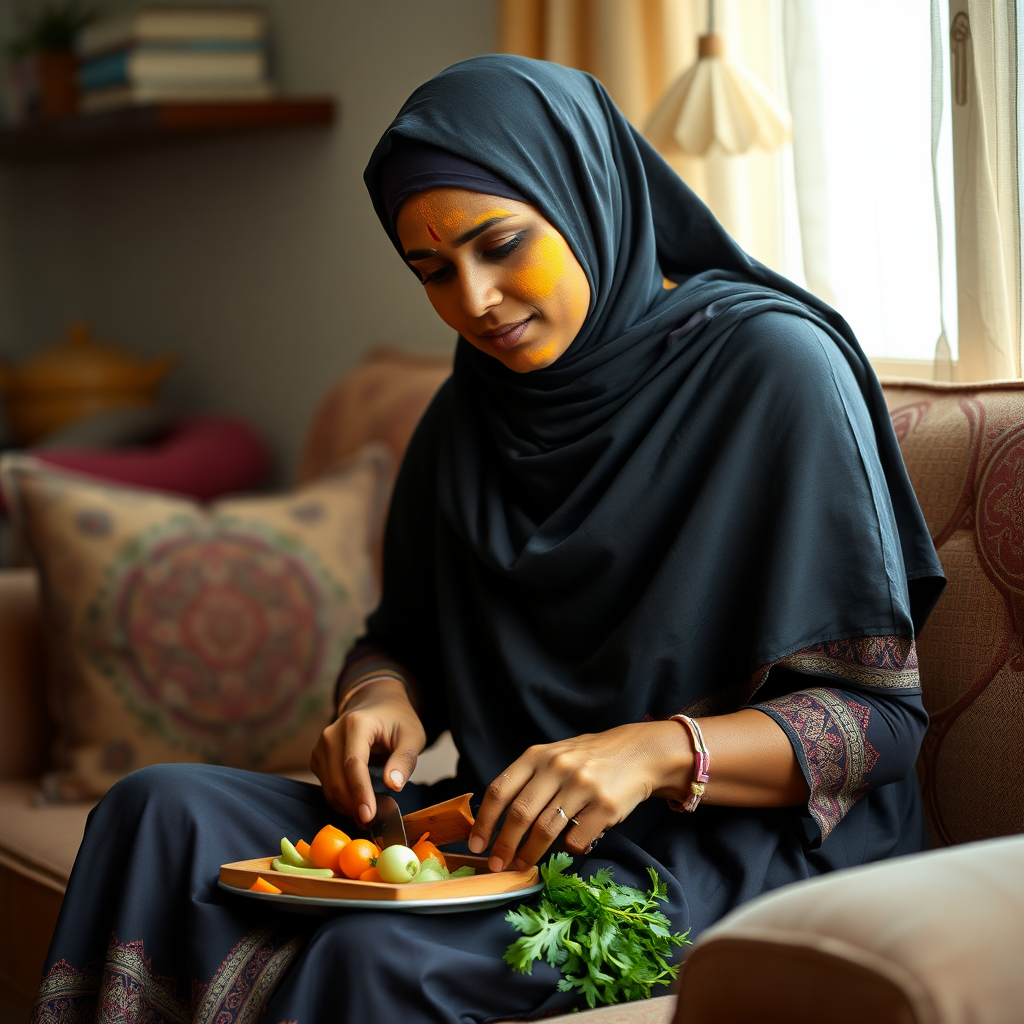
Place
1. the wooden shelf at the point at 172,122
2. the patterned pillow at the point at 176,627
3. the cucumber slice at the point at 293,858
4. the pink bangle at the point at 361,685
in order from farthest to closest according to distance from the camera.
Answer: the wooden shelf at the point at 172,122
the patterned pillow at the point at 176,627
the pink bangle at the point at 361,685
the cucumber slice at the point at 293,858

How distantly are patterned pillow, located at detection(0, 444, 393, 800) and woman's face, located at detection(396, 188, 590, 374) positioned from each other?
0.84 m

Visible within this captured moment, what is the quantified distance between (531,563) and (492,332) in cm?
25

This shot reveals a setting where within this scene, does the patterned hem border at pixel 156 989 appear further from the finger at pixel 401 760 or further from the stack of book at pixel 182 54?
the stack of book at pixel 182 54

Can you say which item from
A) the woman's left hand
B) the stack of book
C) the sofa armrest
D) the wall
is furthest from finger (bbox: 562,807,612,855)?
the stack of book

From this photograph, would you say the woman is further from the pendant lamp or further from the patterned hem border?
the pendant lamp

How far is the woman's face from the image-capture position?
1.23 m

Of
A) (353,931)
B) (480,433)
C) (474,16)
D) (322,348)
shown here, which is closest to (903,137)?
(480,433)

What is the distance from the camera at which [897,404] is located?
148 centimetres

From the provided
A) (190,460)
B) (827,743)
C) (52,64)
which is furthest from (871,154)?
(52,64)

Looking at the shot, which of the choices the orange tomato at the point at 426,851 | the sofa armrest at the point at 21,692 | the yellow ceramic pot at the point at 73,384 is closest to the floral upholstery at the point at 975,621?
the orange tomato at the point at 426,851

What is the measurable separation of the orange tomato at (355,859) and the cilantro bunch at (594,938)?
5.4 inches

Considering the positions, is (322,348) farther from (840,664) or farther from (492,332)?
(840,664)

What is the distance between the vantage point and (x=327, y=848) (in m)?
1.08

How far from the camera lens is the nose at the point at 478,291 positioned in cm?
124
